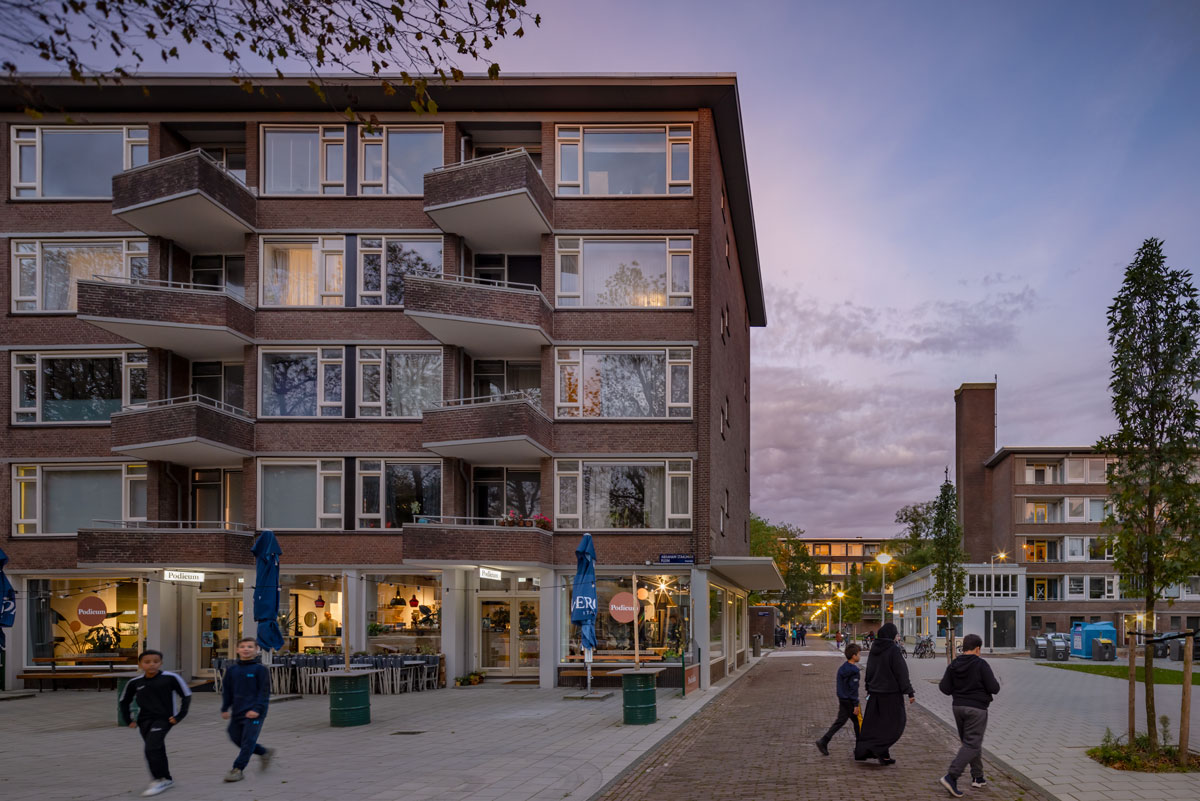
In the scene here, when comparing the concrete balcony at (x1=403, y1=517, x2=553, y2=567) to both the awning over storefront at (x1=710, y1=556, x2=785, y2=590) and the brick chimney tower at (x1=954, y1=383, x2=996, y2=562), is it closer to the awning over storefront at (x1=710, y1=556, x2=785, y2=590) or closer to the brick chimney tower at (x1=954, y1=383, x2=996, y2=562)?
the awning over storefront at (x1=710, y1=556, x2=785, y2=590)

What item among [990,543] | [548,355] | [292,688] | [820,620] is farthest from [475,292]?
[820,620]

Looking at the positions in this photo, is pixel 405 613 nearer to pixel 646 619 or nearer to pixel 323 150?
pixel 646 619

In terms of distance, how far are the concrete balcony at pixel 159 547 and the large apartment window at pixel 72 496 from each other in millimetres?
1389

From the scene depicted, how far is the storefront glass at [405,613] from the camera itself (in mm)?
26422

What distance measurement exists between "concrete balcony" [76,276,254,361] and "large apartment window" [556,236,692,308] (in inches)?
327

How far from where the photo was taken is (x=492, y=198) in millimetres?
24938

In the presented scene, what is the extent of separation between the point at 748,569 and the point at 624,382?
6.84 metres

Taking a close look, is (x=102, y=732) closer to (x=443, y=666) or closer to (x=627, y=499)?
(x=443, y=666)

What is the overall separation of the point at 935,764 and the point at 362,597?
16.7 m

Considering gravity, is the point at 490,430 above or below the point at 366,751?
above

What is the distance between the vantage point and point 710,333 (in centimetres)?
2692

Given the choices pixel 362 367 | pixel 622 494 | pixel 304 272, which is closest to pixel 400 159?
pixel 304 272

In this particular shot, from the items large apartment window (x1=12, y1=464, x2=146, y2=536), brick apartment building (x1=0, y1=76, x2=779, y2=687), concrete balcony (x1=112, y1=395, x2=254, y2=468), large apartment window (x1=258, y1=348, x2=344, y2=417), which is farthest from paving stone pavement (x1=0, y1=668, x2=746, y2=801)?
large apartment window (x1=258, y1=348, x2=344, y2=417)

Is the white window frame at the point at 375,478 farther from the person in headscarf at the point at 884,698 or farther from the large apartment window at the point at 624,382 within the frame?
the person in headscarf at the point at 884,698
